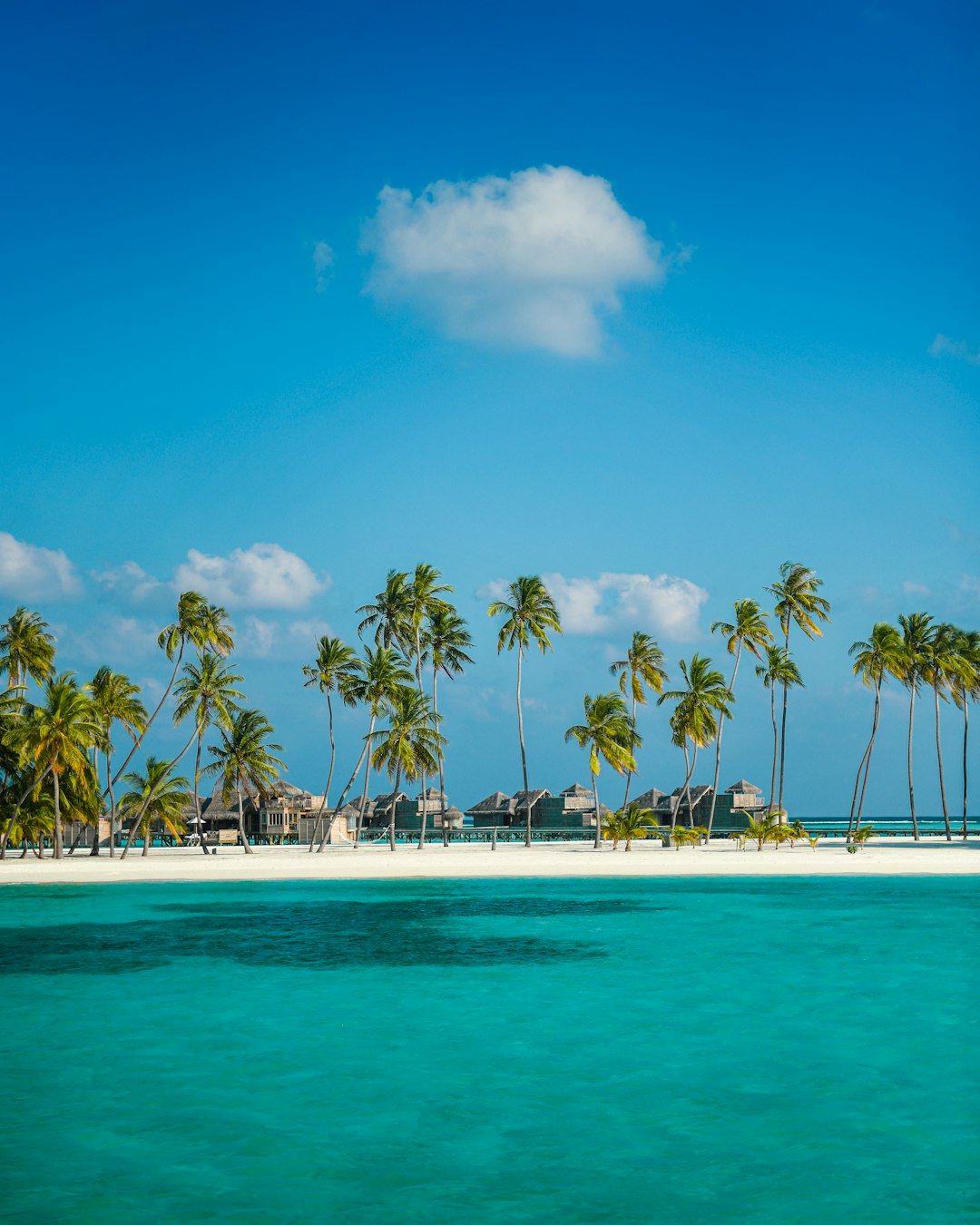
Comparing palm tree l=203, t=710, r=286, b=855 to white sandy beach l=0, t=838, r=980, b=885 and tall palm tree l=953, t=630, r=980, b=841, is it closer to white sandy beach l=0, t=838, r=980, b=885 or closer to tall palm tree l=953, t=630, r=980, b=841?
white sandy beach l=0, t=838, r=980, b=885

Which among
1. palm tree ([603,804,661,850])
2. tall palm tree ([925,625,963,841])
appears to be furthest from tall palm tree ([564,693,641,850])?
tall palm tree ([925,625,963,841])

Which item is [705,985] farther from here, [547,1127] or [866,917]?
[866,917]

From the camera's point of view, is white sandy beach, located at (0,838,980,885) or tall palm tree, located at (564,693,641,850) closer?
white sandy beach, located at (0,838,980,885)

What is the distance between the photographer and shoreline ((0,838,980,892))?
35.5m

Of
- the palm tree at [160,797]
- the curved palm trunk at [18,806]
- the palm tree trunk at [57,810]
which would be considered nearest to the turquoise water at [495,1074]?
the palm tree trunk at [57,810]

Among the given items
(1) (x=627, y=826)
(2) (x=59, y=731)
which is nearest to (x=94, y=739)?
(2) (x=59, y=731)

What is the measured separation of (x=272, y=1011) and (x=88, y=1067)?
3.21 metres

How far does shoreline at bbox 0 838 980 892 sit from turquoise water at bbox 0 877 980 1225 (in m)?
13.6

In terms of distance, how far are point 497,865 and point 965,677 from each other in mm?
29989

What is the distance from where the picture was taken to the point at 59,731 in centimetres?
3716

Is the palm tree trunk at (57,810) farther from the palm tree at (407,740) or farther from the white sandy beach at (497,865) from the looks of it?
the palm tree at (407,740)

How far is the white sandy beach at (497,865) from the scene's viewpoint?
117ft

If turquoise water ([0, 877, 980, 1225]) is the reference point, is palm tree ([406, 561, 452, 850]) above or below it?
above

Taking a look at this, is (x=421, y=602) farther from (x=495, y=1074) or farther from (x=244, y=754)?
(x=495, y=1074)
